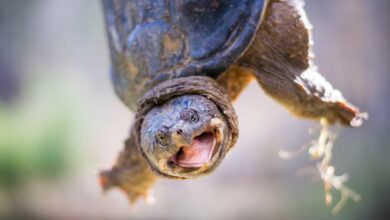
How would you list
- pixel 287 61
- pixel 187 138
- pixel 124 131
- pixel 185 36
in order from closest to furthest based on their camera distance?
pixel 187 138
pixel 185 36
pixel 287 61
pixel 124 131

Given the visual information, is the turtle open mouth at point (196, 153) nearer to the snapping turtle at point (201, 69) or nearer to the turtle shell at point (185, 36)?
the snapping turtle at point (201, 69)

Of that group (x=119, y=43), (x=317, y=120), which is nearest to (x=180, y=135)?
(x=119, y=43)

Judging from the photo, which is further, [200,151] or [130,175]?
[130,175]

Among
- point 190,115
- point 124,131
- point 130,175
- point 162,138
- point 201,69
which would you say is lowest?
point 124,131

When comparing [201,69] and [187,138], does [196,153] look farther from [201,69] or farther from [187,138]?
[201,69]

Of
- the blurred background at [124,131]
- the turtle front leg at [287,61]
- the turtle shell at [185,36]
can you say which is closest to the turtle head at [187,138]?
the turtle shell at [185,36]

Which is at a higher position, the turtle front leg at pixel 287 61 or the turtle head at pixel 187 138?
the turtle front leg at pixel 287 61

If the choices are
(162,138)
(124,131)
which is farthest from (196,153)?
(124,131)
